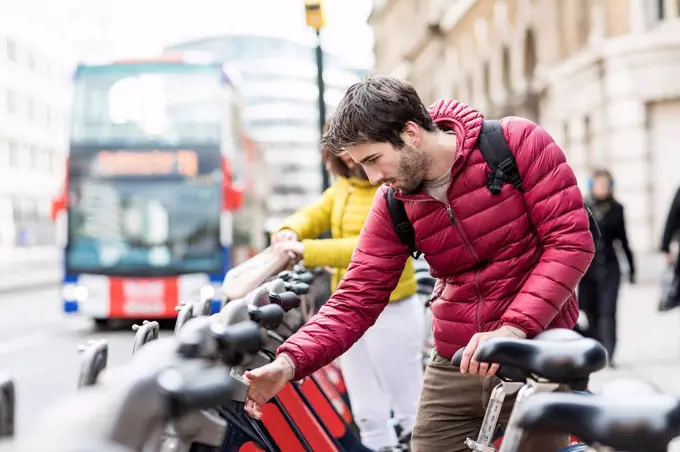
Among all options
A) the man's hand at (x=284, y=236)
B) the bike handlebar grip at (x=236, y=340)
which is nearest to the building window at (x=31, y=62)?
the man's hand at (x=284, y=236)

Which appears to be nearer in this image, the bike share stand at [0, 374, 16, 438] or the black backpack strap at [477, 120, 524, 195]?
the bike share stand at [0, 374, 16, 438]

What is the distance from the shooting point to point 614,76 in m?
19.9

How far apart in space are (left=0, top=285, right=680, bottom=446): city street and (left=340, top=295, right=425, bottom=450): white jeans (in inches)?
45.0

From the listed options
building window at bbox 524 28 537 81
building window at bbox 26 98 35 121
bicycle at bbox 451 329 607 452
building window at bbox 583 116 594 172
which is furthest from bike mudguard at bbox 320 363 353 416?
building window at bbox 26 98 35 121

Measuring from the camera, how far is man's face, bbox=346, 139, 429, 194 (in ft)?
8.63

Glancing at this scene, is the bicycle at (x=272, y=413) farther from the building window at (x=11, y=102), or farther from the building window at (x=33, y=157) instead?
the building window at (x=33, y=157)

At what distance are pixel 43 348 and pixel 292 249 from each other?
35.1ft

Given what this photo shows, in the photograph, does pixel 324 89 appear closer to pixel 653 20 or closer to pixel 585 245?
pixel 585 245

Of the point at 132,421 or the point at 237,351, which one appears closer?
the point at 132,421

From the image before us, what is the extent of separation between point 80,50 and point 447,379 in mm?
76239

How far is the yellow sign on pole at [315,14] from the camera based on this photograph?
10.8 metres

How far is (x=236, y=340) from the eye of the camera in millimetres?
1721

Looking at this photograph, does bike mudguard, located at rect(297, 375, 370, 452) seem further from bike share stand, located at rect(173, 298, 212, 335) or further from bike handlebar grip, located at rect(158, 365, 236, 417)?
bike handlebar grip, located at rect(158, 365, 236, 417)

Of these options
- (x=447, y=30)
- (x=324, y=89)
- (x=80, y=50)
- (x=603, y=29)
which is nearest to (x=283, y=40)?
(x=80, y=50)
